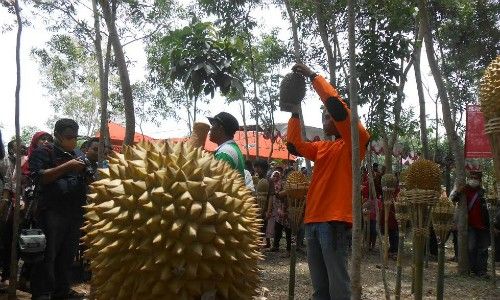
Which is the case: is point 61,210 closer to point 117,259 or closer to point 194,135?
point 194,135

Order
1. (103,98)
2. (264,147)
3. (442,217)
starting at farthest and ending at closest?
(264,147), (103,98), (442,217)

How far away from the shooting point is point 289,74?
280 centimetres

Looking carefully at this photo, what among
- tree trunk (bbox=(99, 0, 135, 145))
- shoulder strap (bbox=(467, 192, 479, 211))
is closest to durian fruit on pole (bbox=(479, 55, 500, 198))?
tree trunk (bbox=(99, 0, 135, 145))

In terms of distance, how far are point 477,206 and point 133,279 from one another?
8.77m

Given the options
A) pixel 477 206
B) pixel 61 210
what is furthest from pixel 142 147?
pixel 477 206

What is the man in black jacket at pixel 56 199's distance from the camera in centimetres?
477

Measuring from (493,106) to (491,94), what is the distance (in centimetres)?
4

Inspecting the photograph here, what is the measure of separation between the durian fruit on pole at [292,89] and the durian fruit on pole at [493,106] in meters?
1.04

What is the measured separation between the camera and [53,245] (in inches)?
193

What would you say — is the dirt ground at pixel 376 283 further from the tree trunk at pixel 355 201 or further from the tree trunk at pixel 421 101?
the tree trunk at pixel 355 201

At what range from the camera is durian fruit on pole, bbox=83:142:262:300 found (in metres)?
1.45

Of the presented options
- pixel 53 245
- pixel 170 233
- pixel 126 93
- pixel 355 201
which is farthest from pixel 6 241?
pixel 170 233

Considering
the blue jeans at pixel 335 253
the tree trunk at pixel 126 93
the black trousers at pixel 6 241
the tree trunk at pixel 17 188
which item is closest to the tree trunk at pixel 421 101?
the tree trunk at pixel 126 93

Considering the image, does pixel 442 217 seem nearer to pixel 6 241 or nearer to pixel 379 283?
pixel 379 283
